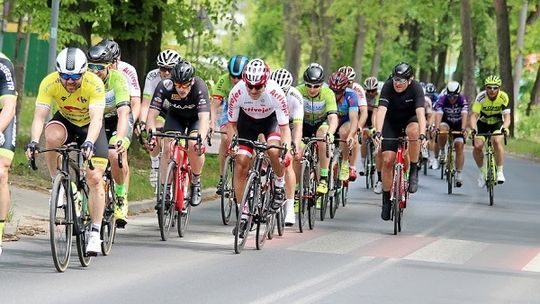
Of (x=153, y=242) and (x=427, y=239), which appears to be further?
(x=427, y=239)

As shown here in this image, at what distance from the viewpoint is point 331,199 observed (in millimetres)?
19234

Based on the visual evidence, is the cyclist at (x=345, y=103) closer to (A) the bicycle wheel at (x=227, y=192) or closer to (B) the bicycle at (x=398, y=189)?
(A) the bicycle wheel at (x=227, y=192)

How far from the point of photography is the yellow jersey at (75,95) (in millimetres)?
12297

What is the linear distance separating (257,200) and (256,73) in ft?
4.24

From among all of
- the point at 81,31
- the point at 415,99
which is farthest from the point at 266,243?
the point at 81,31

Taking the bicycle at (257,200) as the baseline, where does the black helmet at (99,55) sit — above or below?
above

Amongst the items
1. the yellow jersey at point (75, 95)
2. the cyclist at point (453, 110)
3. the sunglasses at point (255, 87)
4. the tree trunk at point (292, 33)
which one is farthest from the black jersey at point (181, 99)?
the tree trunk at point (292, 33)

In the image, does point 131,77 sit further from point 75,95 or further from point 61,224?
point 61,224

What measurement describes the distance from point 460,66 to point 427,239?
57986 millimetres

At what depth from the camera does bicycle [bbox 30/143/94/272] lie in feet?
38.1

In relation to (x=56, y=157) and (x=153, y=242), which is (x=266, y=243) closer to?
(x=153, y=242)

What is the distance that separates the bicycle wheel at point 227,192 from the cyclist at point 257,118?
2.13 meters

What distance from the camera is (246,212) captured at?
14.2 meters

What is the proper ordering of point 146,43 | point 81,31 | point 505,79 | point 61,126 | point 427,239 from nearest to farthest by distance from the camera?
point 61,126 → point 427,239 → point 81,31 → point 146,43 → point 505,79
